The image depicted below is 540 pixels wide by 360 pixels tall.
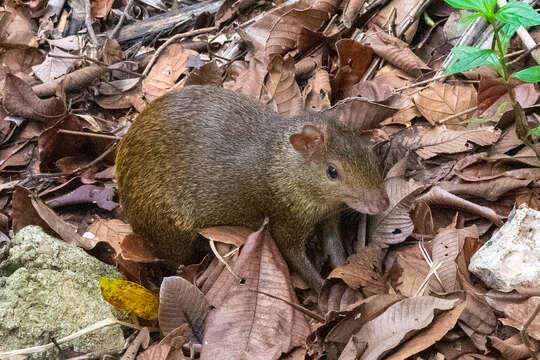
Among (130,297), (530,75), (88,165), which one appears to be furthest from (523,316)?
(88,165)

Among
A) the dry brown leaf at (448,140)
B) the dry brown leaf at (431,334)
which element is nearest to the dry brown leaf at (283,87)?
the dry brown leaf at (448,140)

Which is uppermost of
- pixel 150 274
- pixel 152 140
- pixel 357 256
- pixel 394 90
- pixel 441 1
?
pixel 441 1

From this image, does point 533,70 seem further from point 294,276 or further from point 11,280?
point 11,280

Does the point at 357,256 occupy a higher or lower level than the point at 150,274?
higher

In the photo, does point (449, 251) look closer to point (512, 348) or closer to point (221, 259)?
point (512, 348)

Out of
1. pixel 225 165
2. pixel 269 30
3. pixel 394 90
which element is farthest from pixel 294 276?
pixel 269 30

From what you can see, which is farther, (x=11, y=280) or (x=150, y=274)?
(x=150, y=274)
